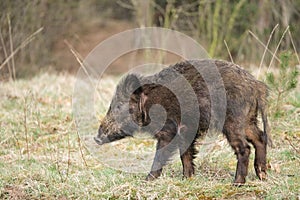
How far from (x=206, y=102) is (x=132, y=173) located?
117 cm

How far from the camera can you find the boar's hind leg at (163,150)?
20.0 ft

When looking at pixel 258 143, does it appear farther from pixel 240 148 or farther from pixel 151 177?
pixel 151 177

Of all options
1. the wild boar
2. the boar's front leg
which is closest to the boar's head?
the wild boar

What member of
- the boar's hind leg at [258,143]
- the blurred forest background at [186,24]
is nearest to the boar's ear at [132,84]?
the boar's hind leg at [258,143]

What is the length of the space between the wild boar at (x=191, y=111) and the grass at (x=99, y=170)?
0.26 meters

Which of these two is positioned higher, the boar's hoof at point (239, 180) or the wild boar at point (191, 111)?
the wild boar at point (191, 111)

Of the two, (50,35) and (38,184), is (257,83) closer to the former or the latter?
(38,184)

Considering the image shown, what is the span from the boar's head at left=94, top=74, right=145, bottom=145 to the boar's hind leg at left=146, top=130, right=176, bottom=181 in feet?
1.06

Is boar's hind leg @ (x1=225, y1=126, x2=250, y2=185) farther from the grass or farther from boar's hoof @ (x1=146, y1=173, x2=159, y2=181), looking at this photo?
boar's hoof @ (x1=146, y1=173, x2=159, y2=181)

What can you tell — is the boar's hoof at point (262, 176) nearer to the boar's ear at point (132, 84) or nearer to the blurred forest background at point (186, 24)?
the boar's ear at point (132, 84)

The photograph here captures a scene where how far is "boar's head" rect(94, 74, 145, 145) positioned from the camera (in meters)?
6.29

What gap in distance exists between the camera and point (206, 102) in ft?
19.5

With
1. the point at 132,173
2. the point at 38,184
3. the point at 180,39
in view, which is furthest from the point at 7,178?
the point at 180,39

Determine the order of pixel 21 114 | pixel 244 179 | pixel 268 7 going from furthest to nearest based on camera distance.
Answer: pixel 268 7 < pixel 21 114 < pixel 244 179
